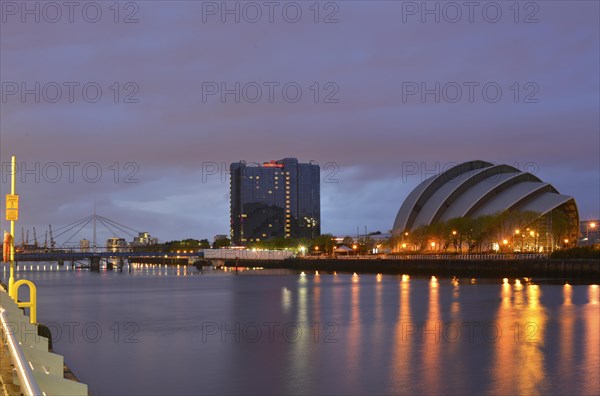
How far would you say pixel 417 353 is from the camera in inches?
964

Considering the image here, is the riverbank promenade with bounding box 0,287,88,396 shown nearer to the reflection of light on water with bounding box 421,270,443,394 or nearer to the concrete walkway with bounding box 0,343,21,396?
the concrete walkway with bounding box 0,343,21,396

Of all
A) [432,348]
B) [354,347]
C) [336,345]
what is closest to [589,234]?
[432,348]

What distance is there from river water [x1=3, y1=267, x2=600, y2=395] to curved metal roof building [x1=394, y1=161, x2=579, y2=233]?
5568 cm

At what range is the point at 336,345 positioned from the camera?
26.7 metres

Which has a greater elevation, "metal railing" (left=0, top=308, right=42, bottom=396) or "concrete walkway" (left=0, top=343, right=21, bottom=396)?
"metal railing" (left=0, top=308, right=42, bottom=396)

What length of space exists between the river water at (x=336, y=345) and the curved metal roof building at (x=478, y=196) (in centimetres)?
5568

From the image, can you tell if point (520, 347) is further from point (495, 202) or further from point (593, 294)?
point (495, 202)

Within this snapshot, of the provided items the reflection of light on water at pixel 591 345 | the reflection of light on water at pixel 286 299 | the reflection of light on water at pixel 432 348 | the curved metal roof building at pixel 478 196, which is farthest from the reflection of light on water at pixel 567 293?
the curved metal roof building at pixel 478 196

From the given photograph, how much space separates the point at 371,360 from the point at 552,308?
2003 centimetres

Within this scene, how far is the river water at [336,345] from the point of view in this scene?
19562 millimetres

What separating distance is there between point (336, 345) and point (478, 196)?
8449 centimetres

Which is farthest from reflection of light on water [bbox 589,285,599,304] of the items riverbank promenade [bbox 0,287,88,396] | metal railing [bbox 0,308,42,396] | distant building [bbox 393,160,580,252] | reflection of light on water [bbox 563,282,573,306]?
metal railing [bbox 0,308,42,396]

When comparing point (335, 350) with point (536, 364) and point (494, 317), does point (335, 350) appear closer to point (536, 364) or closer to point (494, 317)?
point (536, 364)

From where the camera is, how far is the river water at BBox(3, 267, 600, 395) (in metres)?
19.6
